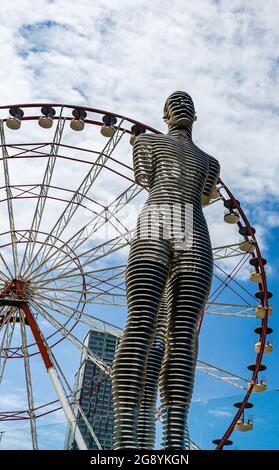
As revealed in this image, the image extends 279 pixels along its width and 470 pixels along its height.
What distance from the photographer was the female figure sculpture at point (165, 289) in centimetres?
968

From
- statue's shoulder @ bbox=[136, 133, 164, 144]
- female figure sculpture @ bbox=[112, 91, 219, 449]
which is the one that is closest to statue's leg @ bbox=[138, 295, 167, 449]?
female figure sculpture @ bbox=[112, 91, 219, 449]

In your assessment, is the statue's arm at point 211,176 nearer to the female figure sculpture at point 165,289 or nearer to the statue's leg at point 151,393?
the female figure sculpture at point 165,289

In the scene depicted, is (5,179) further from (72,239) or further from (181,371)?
(181,371)

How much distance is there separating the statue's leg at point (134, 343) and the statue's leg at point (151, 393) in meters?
0.48

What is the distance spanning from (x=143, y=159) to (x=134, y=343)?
3703 mm

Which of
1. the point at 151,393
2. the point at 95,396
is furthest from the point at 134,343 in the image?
the point at 95,396

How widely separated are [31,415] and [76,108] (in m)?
9.53

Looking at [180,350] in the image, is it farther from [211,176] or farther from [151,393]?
[211,176]

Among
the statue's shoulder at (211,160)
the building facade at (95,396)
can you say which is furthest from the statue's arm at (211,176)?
the building facade at (95,396)

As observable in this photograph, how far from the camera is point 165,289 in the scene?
10.7 m

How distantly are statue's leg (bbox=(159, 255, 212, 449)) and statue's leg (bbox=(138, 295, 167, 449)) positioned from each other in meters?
0.16

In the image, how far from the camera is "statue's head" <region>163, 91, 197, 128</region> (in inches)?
511

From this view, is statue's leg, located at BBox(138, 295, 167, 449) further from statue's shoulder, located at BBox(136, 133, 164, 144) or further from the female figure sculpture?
statue's shoulder, located at BBox(136, 133, 164, 144)
